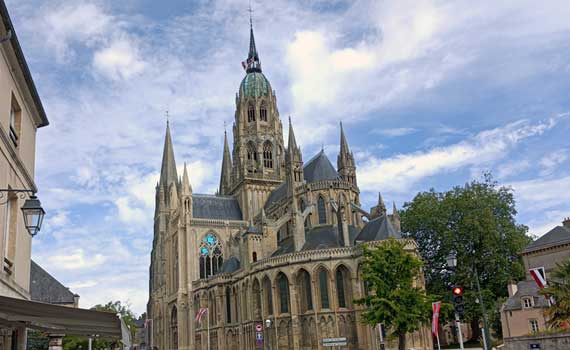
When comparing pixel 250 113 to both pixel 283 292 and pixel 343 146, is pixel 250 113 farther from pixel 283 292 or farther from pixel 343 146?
pixel 283 292

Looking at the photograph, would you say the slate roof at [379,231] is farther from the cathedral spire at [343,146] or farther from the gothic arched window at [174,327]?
the gothic arched window at [174,327]

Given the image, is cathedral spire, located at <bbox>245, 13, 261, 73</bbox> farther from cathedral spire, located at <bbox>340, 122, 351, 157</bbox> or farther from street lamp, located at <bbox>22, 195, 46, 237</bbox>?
street lamp, located at <bbox>22, 195, 46, 237</bbox>

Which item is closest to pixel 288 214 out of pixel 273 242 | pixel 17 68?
pixel 273 242

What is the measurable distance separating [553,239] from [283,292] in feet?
77.0

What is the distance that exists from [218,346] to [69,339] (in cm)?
2370

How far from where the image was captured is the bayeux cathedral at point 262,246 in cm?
4697

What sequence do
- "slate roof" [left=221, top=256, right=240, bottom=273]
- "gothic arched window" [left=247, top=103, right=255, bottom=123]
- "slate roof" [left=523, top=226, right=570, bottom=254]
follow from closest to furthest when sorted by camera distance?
"slate roof" [left=523, top=226, right=570, bottom=254], "slate roof" [left=221, top=256, right=240, bottom=273], "gothic arched window" [left=247, top=103, right=255, bottom=123]

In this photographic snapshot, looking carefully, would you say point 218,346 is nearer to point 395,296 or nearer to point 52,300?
point 52,300

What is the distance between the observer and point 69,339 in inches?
1437

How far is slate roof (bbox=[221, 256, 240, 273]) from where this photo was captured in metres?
60.8

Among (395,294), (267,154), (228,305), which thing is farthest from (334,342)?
(267,154)

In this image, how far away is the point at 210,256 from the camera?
223ft

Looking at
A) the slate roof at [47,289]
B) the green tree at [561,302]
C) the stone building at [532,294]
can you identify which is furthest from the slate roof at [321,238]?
the green tree at [561,302]

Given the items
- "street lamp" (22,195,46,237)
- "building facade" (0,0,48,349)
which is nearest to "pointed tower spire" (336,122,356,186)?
"building facade" (0,0,48,349)
